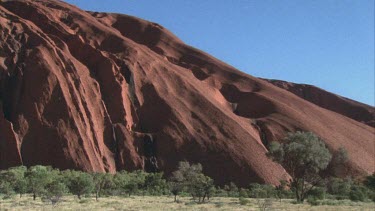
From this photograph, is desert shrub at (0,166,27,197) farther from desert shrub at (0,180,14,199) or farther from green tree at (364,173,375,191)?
green tree at (364,173,375,191)

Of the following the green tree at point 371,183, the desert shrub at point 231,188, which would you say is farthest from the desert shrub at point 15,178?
the green tree at point 371,183

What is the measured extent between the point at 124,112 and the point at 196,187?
34.6 metres

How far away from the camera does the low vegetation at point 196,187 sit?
143ft

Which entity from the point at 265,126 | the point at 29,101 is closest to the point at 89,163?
the point at 29,101

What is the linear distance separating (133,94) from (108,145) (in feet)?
46.1

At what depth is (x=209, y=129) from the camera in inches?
3226

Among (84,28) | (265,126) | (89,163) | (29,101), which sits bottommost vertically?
(89,163)

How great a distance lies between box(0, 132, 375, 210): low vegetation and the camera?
43725 mm

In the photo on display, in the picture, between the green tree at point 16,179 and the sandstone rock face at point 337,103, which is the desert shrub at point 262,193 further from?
the sandstone rock face at point 337,103

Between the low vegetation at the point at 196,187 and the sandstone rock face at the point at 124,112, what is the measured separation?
6563 millimetres

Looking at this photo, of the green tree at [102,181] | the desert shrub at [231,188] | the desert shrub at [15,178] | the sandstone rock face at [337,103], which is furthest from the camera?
the sandstone rock face at [337,103]

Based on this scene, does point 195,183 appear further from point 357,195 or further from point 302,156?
point 357,195

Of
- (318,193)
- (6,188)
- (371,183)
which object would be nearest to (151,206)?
(318,193)

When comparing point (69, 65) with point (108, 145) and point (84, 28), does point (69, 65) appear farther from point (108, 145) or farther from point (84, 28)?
point (84, 28)
